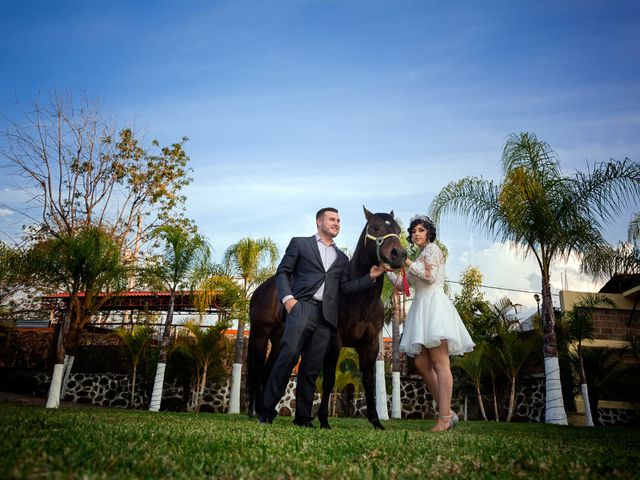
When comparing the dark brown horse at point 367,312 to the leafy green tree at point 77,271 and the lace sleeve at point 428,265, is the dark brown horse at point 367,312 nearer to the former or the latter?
the lace sleeve at point 428,265

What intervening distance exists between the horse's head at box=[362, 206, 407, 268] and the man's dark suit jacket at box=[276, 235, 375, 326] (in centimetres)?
30

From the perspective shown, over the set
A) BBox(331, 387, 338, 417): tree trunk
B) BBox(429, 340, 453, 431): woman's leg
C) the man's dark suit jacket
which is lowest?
BBox(331, 387, 338, 417): tree trunk

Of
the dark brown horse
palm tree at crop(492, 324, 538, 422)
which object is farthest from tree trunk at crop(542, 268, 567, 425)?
the dark brown horse

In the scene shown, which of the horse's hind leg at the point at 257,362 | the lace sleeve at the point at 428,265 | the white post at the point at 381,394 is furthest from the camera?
the white post at the point at 381,394

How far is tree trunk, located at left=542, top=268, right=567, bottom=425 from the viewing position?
11.5 metres

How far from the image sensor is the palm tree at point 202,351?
1634 centimetres

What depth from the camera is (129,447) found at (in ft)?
8.27

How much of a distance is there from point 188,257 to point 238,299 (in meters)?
3.25

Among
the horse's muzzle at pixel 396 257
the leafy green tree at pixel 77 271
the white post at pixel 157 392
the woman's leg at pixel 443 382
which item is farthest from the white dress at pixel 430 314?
the white post at pixel 157 392

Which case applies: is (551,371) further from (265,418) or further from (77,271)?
(77,271)

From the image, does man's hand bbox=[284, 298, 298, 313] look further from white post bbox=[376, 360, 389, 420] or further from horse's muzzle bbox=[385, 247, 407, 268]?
white post bbox=[376, 360, 389, 420]

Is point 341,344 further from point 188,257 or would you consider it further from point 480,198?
point 188,257

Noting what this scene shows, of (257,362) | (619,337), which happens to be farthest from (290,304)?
(619,337)

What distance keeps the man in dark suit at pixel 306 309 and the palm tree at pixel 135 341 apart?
12987 mm
